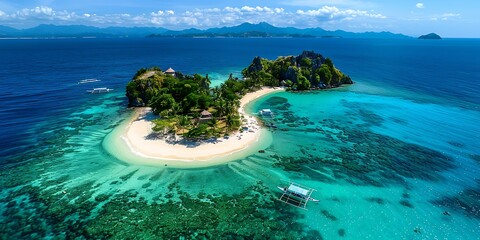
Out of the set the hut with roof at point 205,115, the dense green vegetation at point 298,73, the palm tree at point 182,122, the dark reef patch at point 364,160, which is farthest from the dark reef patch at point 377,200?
the dense green vegetation at point 298,73

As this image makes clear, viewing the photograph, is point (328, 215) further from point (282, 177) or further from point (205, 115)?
point (205, 115)

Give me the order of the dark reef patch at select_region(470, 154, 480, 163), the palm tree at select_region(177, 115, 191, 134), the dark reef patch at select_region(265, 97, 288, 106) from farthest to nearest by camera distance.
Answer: the dark reef patch at select_region(265, 97, 288, 106), the palm tree at select_region(177, 115, 191, 134), the dark reef patch at select_region(470, 154, 480, 163)

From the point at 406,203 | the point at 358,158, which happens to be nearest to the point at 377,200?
the point at 406,203

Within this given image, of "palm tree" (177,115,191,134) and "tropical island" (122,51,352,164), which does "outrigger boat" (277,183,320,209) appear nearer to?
"tropical island" (122,51,352,164)

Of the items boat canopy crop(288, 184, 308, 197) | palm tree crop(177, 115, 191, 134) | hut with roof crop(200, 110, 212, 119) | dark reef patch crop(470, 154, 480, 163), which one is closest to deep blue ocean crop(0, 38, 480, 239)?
dark reef patch crop(470, 154, 480, 163)

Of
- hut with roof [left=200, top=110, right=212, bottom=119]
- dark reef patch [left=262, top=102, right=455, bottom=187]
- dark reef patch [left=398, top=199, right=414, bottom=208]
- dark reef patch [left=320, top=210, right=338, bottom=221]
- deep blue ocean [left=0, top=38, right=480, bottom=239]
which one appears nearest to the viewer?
deep blue ocean [left=0, top=38, right=480, bottom=239]
